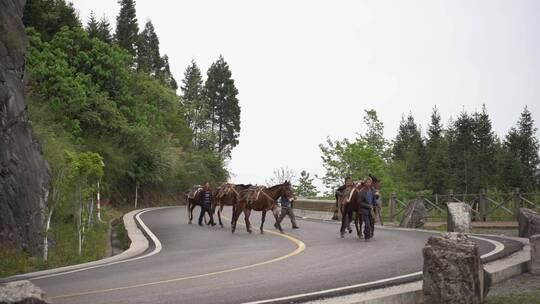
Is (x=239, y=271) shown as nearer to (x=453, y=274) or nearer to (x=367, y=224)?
(x=453, y=274)

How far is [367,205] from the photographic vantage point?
16812 millimetres

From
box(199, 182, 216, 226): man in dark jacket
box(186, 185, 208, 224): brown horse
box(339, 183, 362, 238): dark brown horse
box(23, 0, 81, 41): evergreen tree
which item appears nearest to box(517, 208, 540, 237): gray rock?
box(339, 183, 362, 238): dark brown horse

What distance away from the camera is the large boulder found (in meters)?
7.40

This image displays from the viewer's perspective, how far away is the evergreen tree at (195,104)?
244 feet

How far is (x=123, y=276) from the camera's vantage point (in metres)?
10.2

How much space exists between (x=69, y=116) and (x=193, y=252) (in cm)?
2146

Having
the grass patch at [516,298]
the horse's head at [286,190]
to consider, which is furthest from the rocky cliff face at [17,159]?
the grass patch at [516,298]

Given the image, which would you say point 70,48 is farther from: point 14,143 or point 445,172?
point 445,172

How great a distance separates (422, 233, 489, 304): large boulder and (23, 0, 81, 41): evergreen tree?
36.0 m

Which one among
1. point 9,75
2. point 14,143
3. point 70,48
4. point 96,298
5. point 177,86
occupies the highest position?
point 177,86

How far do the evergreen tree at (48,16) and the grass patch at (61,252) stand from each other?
2057cm

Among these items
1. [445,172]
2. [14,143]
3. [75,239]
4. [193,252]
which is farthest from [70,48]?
[445,172]

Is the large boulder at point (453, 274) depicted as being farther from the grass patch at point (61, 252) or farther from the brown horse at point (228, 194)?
the brown horse at point (228, 194)

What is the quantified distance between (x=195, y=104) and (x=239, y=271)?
66743mm
